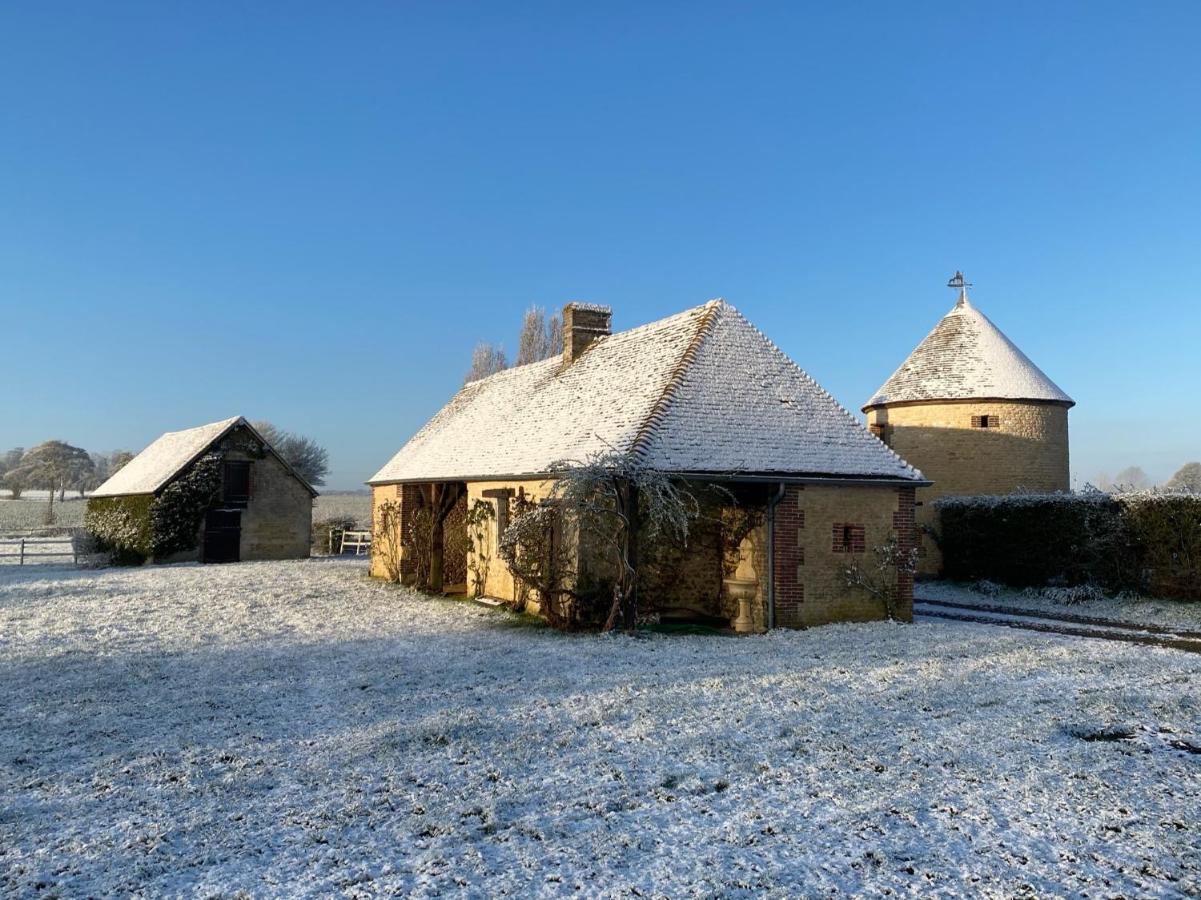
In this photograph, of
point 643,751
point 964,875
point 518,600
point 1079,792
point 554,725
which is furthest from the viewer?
point 518,600

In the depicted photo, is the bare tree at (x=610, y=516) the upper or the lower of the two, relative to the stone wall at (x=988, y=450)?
lower

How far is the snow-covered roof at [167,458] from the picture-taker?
28000 millimetres

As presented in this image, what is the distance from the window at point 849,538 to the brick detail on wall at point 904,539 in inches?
26.8

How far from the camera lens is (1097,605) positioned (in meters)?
17.8

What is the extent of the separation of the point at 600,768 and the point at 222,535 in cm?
2508

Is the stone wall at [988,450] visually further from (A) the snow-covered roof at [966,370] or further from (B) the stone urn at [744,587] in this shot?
(B) the stone urn at [744,587]

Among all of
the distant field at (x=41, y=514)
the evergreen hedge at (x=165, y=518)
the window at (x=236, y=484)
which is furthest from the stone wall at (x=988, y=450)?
the distant field at (x=41, y=514)

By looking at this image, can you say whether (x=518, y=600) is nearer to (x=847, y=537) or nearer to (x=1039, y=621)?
(x=847, y=537)

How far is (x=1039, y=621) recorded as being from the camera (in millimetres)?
15672

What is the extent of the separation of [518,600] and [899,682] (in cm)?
776

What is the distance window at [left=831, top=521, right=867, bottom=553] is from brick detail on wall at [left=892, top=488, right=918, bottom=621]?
68cm

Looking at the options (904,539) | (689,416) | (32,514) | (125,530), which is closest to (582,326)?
(689,416)

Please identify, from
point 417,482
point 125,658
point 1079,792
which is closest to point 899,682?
point 1079,792

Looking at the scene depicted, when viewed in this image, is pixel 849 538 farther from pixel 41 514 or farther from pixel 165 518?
pixel 41 514
